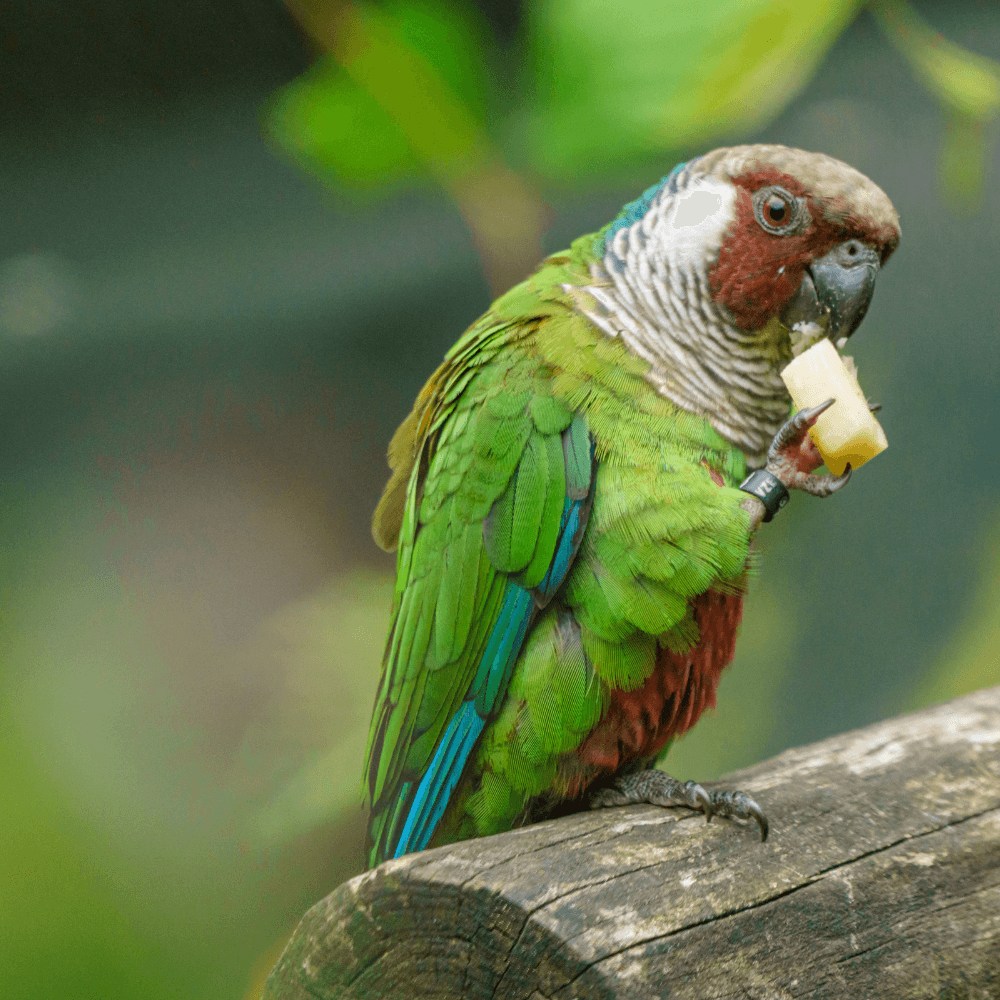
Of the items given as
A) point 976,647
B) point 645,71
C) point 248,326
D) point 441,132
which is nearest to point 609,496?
point 248,326

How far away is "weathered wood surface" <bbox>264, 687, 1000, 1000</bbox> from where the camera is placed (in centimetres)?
87

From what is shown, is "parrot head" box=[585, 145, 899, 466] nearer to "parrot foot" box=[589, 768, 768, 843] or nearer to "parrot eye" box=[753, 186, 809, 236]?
"parrot eye" box=[753, 186, 809, 236]

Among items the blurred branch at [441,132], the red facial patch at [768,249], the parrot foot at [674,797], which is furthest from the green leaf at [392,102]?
the parrot foot at [674,797]

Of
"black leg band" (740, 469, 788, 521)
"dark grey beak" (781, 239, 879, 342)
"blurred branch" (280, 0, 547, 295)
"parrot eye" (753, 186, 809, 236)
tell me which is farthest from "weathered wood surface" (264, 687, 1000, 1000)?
"blurred branch" (280, 0, 547, 295)

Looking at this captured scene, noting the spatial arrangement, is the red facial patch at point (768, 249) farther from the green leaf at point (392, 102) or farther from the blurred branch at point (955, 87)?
the blurred branch at point (955, 87)

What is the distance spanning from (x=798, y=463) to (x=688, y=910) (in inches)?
23.8

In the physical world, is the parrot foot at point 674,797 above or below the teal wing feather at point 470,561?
below

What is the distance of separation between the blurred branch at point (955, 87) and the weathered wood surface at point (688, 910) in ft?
6.69

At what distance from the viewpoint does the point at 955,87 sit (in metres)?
2.54

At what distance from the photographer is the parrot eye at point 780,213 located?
1327mm

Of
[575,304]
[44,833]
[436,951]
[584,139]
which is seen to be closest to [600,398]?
[575,304]

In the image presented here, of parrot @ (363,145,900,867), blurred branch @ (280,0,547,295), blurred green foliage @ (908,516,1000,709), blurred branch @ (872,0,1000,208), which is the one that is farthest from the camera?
blurred green foliage @ (908,516,1000,709)

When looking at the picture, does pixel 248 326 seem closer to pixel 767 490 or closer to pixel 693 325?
pixel 693 325

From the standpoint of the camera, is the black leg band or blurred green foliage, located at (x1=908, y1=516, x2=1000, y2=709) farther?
blurred green foliage, located at (x1=908, y1=516, x2=1000, y2=709)
